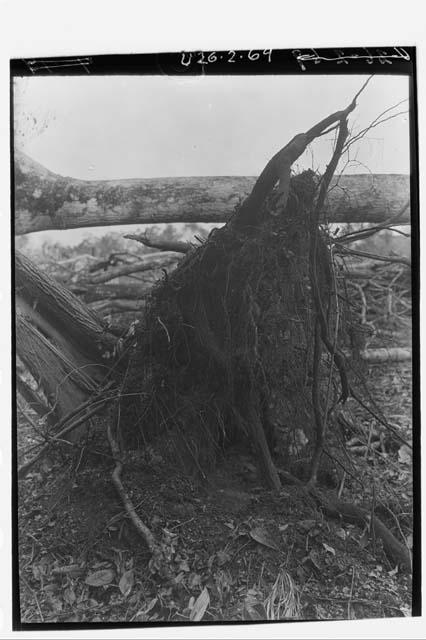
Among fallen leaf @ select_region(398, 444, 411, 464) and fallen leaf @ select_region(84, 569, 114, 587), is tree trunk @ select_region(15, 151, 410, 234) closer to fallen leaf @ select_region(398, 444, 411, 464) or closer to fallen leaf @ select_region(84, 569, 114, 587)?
fallen leaf @ select_region(398, 444, 411, 464)

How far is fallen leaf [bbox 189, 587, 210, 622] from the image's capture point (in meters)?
2.10

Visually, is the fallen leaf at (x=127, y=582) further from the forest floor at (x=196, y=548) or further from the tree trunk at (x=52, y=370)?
the tree trunk at (x=52, y=370)

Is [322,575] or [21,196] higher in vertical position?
[21,196]

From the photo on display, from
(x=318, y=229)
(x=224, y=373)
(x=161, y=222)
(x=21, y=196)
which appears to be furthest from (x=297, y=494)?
(x=21, y=196)

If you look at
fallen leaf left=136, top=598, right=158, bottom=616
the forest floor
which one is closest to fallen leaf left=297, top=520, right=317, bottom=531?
the forest floor

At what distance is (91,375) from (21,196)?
75 centimetres

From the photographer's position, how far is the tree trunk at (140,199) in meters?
2.22

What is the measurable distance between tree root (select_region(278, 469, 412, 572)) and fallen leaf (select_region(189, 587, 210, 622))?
1.69 feet

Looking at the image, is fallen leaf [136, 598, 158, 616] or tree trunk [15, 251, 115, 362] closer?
fallen leaf [136, 598, 158, 616]

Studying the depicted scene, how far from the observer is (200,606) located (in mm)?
2105

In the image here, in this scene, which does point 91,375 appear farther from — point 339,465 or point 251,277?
point 339,465

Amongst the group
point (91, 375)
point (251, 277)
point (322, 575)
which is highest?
point (251, 277)

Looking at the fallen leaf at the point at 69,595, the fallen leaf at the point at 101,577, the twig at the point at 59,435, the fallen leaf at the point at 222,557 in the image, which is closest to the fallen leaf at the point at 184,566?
the fallen leaf at the point at 222,557

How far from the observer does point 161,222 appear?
7.32ft
